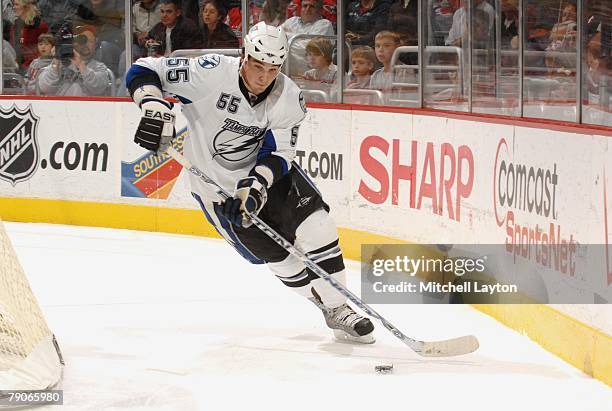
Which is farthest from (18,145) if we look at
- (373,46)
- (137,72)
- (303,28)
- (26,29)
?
(137,72)

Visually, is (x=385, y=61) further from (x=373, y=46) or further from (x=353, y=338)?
(x=353, y=338)

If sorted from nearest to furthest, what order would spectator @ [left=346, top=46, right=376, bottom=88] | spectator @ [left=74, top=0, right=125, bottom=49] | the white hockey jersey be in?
the white hockey jersey
spectator @ [left=346, top=46, right=376, bottom=88]
spectator @ [left=74, top=0, right=125, bottom=49]

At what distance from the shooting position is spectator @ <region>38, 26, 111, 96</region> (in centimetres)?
873

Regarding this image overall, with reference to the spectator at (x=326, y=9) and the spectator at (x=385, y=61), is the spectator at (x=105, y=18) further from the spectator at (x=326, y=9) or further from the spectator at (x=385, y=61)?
the spectator at (x=385, y=61)

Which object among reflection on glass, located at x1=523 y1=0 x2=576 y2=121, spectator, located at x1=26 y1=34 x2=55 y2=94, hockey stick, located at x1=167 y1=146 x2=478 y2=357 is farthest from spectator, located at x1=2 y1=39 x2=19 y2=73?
reflection on glass, located at x1=523 y1=0 x2=576 y2=121

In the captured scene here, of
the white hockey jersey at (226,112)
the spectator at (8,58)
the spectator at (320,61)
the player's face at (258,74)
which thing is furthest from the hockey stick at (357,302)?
the spectator at (8,58)

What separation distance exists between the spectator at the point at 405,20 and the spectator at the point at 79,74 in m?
2.57

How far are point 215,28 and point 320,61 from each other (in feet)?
3.30

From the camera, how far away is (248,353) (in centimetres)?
470

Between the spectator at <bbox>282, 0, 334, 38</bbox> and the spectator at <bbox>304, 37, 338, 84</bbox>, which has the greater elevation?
the spectator at <bbox>282, 0, 334, 38</bbox>

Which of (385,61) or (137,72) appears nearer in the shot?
(137,72)

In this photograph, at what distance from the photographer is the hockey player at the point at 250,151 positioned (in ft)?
15.2

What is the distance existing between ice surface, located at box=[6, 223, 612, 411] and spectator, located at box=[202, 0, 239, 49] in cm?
186

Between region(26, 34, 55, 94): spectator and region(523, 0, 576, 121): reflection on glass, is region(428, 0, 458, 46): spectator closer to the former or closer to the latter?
region(523, 0, 576, 121): reflection on glass
